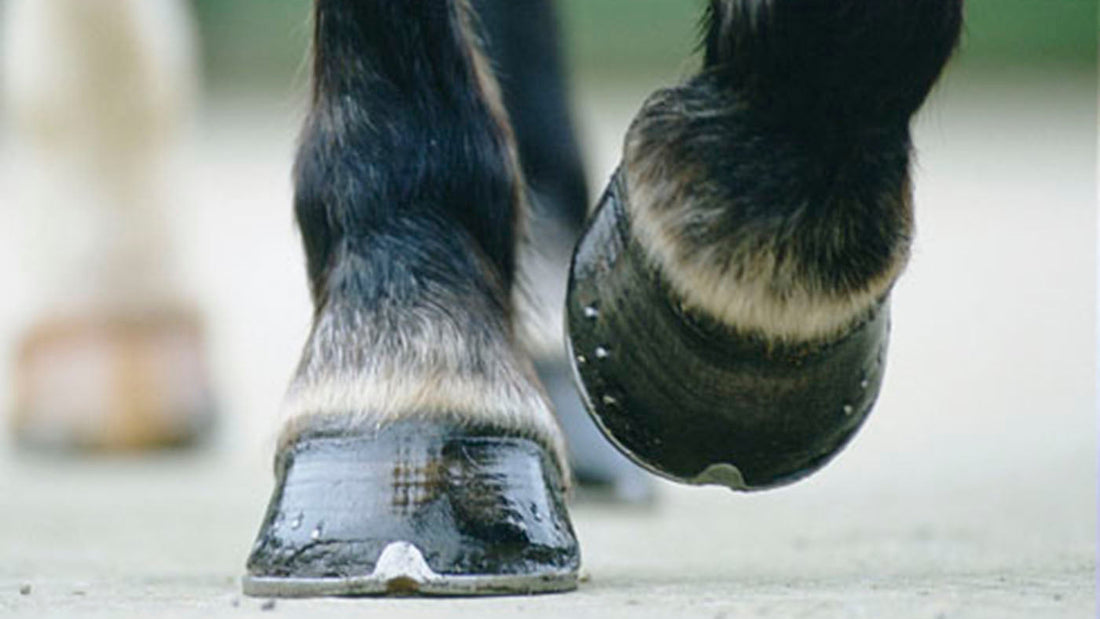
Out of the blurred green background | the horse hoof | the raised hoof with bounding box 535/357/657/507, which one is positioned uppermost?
the raised hoof with bounding box 535/357/657/507

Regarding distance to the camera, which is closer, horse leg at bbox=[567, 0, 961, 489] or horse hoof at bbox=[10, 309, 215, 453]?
horse leg at bbox=[567, 0, 961, 489]

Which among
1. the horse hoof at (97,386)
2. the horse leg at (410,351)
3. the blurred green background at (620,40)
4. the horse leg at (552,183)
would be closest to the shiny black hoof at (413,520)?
the horse leg at (410,351)

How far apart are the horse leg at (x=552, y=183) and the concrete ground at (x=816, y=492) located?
0.08 meters

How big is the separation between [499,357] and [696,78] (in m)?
0.26

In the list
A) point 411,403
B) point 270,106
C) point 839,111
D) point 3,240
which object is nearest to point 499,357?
point 411,403

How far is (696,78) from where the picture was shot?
66.1 inches

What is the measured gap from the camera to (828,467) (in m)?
3.62

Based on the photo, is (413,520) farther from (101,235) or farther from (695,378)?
(101,235)

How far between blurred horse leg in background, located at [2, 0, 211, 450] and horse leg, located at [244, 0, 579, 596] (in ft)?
5.86

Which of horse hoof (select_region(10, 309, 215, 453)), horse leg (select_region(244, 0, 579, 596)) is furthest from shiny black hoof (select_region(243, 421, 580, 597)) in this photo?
horse hoof (select_region(10, 309, 215, 453))

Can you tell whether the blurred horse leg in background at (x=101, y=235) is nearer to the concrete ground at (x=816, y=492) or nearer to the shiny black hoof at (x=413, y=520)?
the concrete ground at (x=816, y=492)

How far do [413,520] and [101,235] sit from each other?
6.69 ft

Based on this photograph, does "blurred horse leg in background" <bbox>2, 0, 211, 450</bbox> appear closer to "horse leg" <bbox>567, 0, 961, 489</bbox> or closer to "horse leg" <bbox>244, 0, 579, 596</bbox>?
"horse leg" <bbox>244, 0, 579, 596</bbox>

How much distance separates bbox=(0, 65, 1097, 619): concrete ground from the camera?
177 centimetres
